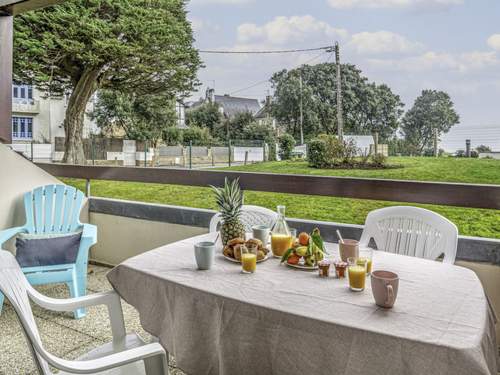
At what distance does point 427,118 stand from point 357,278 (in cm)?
444

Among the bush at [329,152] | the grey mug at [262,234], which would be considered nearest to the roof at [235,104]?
the bush at [329,152]

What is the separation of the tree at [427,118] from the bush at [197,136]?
10.1 feet

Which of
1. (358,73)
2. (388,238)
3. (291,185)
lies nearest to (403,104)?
(358,73)

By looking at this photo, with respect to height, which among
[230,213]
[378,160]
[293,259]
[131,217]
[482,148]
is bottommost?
[131,217]

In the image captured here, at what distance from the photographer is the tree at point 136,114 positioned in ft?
23.7

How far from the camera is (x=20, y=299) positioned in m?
1.20

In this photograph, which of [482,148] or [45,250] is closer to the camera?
[45,250]

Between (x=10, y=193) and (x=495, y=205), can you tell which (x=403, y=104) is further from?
(x=10, y=193)

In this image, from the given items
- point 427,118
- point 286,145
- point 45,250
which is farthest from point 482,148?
point 45,250

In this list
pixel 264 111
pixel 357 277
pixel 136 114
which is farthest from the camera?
pixel 136 114

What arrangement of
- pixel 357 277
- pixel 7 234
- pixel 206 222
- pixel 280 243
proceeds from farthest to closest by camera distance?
pixel 206 222, pixel 7 234, pixel 280 243, pixel 357 277

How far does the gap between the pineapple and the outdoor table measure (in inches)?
8.2

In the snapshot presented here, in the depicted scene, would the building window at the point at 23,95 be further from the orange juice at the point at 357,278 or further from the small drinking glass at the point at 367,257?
the orange juice at the point at 357,278

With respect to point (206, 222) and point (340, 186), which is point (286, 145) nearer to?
point (206, 222)
